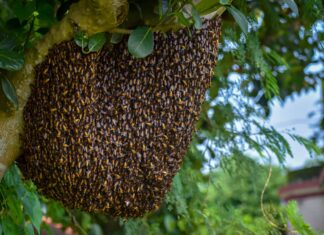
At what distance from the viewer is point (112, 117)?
1521mm

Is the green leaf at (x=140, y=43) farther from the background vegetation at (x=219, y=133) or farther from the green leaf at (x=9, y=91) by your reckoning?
the green leaf at (x=9, y=91)

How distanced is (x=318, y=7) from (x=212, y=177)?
1011 millimetres

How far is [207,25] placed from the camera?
61.6 inches

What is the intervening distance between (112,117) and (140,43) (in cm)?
20

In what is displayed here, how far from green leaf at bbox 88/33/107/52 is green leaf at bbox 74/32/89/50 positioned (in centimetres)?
1

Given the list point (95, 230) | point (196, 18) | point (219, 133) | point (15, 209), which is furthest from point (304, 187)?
point (196, 18)

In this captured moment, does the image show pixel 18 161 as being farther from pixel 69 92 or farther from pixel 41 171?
pixel 69 92

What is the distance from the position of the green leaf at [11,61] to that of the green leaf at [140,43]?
0.27 meters

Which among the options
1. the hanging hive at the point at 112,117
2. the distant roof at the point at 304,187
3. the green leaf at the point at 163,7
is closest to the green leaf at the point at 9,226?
the hanging hive at the point at 112,117

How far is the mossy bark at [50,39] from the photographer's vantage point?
146cm

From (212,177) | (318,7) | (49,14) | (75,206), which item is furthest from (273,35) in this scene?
(75,206)

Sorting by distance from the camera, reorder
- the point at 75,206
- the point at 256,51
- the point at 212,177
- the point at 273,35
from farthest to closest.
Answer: the point at 273,35, the point at 212,177, the point at 256,51, the point at 75,206

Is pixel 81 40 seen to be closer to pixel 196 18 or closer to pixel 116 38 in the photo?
pixel 116 38

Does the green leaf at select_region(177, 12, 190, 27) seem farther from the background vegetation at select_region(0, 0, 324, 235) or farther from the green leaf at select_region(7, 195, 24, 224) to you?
the green leaf at select_region(7, 195, 24, 224)
